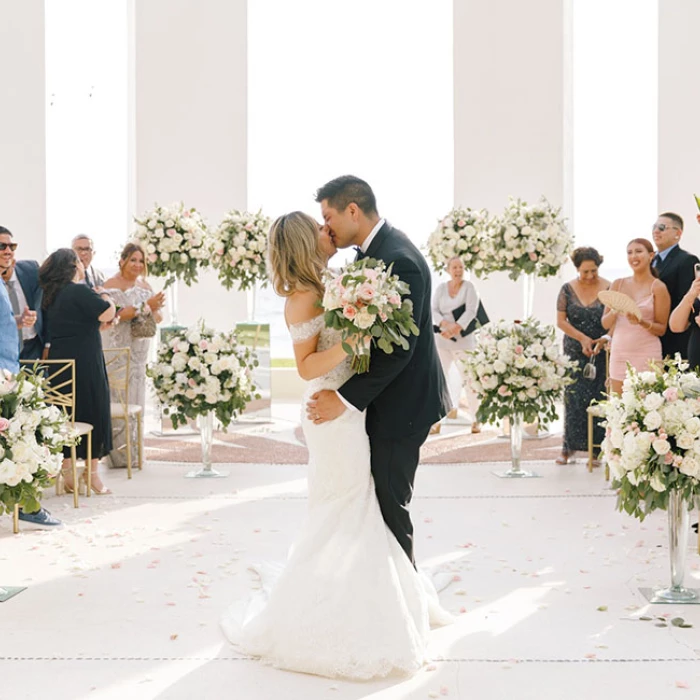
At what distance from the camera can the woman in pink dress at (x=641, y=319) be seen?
23.6 feet

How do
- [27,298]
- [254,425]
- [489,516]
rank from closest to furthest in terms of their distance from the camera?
[489,516], [27,298], [254,425]

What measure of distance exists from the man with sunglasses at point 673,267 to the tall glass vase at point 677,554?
257 centimetres

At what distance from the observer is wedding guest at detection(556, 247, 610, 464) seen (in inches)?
334

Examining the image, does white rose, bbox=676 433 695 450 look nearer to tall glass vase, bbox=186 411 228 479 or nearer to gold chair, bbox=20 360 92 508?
gold chair, bbox=20 360 92 508

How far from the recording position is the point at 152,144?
1305cm

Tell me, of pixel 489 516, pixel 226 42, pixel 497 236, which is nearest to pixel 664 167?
pixel 497 236

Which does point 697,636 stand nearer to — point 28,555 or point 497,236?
point 28,555

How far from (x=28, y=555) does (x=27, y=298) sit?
329cm

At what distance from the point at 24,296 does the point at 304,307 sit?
4.98 metres

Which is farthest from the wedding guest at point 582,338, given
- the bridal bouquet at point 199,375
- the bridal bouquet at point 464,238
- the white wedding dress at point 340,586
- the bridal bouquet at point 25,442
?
the bridal bouquet at point 25,442

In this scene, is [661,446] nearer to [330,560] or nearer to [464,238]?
[330,560]

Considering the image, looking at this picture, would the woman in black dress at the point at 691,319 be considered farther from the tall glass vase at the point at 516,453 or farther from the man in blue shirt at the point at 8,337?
the man in blue shirt at the point at 8,337

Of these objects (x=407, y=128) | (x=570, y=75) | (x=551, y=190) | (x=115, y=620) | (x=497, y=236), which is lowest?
(x=115, y=620)

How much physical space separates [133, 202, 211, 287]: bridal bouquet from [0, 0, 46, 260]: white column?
3002 millimetres
